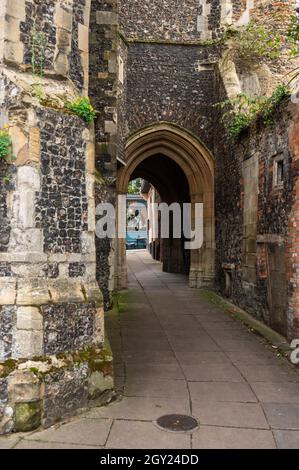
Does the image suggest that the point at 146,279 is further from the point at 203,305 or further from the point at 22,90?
the point at 22,90

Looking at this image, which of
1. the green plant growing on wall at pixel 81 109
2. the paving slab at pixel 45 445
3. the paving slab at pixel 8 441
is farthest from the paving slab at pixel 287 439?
the green plant growing on wall at pixel 81 109

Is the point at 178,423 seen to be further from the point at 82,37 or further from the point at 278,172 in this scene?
the point at 278,172

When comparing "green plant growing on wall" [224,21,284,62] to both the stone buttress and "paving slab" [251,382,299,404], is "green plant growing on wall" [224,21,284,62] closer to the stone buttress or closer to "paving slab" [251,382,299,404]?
the stone buttress

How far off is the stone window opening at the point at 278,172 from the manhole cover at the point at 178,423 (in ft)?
16.0

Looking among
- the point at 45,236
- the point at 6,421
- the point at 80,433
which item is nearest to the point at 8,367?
the point at 6,421

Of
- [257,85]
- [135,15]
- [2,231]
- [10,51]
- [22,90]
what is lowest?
[2,231]

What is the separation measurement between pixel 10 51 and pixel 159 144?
9.18m

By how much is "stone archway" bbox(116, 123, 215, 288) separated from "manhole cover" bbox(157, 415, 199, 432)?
8624 millimetres

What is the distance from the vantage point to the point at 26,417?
4211mm

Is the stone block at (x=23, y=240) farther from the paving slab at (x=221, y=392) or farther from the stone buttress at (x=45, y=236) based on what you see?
the paving slab at (x=221, y=392)

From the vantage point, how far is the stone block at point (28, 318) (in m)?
4.39

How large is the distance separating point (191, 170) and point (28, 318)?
1015 centimetres

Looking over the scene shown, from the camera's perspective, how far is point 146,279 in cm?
1622
